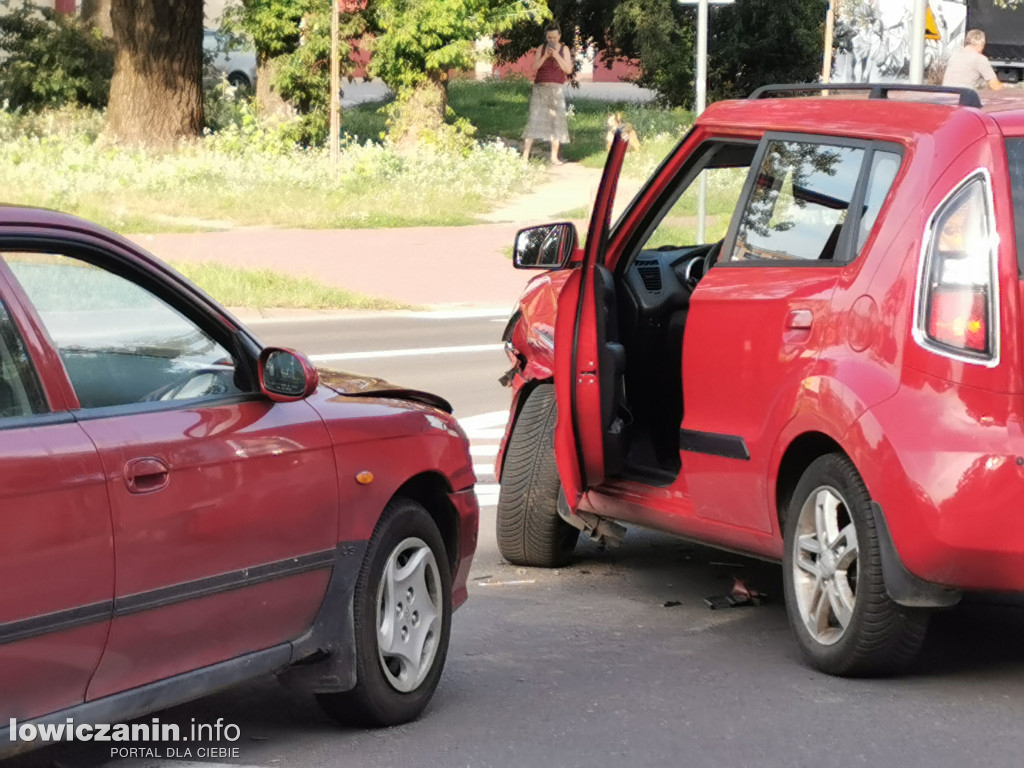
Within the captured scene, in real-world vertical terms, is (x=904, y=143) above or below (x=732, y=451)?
above

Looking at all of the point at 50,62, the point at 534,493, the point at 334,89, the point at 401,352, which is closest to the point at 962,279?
the point at 534,493

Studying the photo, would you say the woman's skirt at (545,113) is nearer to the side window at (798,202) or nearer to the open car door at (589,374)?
the open car door at (589,374)

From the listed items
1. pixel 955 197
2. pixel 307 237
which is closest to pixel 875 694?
pixel 955 197

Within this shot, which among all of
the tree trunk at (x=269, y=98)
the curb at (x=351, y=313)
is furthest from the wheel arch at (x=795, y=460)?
the tree trunk at (x=269, y=98)

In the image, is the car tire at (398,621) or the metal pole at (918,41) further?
the metal pole at (918,41)

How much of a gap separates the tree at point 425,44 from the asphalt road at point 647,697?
23.9m

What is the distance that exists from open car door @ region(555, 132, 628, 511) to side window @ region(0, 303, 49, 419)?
112 inches

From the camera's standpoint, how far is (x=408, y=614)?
5.28 metres

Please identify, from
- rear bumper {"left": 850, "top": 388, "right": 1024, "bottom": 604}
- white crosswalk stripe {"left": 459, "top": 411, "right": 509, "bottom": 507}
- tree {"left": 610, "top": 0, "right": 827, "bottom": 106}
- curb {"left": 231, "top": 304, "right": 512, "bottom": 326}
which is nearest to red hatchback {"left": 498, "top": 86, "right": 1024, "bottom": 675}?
rear bumper {"left": 850, "top": 388, "right": 1024, "bottom": 604}

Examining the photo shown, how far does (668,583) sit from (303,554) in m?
2.81

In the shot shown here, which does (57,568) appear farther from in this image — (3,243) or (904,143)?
(904,143)

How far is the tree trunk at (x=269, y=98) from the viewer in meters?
32.7

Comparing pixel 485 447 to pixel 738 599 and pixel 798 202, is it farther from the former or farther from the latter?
pixel 798 202

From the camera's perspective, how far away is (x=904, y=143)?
5.75 meters
